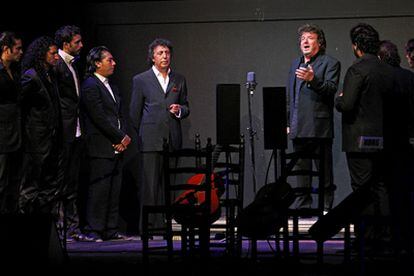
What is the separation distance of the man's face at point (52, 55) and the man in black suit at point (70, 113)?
13 centimetres

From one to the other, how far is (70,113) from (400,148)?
121 inches

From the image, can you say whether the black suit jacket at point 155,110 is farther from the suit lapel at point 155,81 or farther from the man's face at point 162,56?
the man's face at point 162,56

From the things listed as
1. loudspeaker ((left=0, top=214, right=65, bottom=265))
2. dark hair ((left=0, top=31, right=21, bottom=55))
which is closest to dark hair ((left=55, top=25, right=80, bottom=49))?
dark hair ((left=0, top=31, right=21, bottom=55))

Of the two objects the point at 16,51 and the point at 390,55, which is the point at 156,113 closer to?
the point at 16,51

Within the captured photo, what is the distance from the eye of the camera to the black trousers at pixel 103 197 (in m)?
7.89

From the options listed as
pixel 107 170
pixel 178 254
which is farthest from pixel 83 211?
pixel 178 254

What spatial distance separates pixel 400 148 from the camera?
6.41 meters

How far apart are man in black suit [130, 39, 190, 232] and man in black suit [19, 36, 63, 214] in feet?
2.86

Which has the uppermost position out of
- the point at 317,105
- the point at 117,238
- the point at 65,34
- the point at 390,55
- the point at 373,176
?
the point at 65,34

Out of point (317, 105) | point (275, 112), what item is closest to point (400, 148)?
point (275, 112)

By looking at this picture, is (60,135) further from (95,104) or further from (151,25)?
(151,25)

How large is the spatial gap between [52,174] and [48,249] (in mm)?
3256

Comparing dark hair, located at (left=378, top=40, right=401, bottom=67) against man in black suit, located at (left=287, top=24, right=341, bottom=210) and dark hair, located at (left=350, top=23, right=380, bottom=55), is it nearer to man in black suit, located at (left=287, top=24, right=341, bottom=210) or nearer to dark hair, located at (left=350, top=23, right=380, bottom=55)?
dark hair, located at (left=350, top=23, right=380, bottom=55)

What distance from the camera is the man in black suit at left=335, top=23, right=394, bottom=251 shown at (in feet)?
20.7
